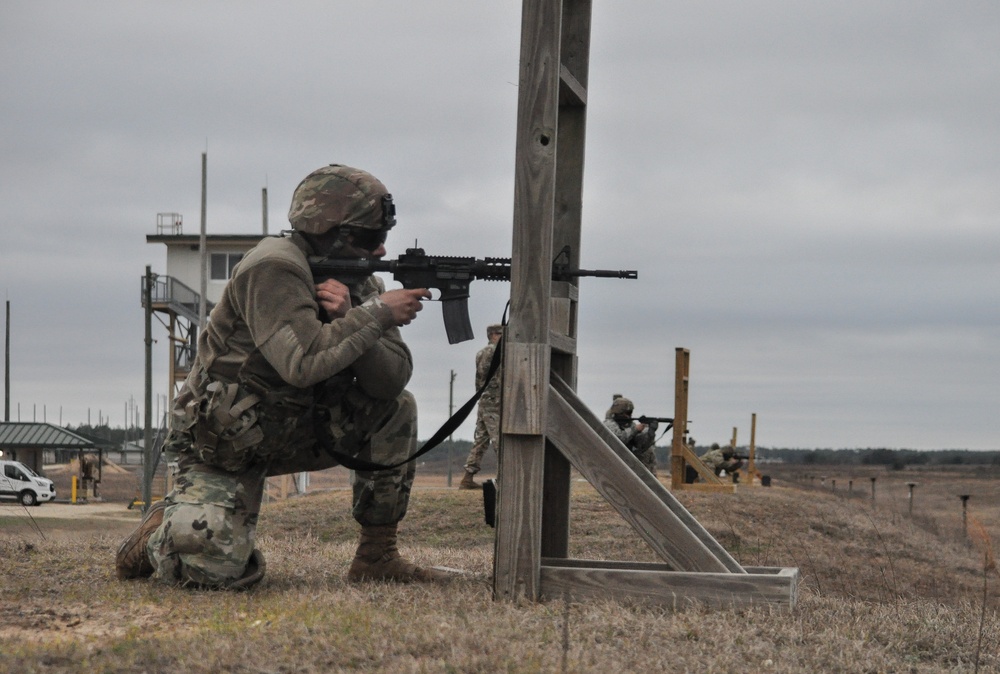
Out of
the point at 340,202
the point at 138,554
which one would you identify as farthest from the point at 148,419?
the point at 340,202

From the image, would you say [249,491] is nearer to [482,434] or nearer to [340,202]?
[340,202]

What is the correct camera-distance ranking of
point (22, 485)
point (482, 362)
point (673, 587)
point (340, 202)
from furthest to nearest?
point (22, 485) → point (482, 362) → point (340, 202) → point (673, 587)

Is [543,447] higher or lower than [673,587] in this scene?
higher

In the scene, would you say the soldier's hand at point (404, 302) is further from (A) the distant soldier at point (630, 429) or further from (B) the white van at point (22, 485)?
(B) the white van at point (22, 485)

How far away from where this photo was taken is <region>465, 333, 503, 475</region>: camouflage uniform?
Answer: 15.5 m

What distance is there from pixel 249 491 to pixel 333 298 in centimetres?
105

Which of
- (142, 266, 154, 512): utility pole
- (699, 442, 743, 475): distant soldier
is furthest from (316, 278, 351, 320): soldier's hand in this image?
(699, 442, 743, 475): distant soldier

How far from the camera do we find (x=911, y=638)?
4.93m

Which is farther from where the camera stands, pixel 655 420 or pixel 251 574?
pixel 655 420

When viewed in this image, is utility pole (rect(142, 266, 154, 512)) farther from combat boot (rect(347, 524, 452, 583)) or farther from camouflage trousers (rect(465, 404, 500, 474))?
combat boot (rect(347, 524, 452, 583))

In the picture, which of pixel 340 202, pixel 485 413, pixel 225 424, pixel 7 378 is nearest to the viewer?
pixel 225 424

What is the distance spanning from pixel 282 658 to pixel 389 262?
2258 millimetres

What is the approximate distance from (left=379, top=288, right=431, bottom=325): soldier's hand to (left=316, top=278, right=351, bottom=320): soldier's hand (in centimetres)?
20

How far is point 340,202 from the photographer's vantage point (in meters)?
5.96
